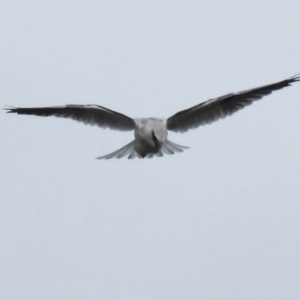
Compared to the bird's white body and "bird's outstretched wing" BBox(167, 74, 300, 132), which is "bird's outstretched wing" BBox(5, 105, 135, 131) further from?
"bird's outstretched wing" BBox(167, 74, 300, 132)

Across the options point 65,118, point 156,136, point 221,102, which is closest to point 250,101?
point 221,102

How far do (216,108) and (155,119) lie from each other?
94 centimetres

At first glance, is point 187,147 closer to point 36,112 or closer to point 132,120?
point 132,120

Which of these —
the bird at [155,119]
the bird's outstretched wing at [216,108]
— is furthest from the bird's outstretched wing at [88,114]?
the bird's outstretched wing at [216,108]

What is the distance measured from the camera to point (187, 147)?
1672cm

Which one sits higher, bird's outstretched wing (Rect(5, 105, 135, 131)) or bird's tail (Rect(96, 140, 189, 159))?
bird's outstretched wing (Rect(5, 105, 135, 131))

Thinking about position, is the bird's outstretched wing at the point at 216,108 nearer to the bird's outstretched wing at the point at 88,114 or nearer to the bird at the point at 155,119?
the bird at the point at 155,119

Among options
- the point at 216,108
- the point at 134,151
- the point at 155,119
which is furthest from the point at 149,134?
the point at 216,108

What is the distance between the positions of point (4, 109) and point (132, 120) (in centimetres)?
179

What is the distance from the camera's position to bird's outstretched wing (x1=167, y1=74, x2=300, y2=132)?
1633cm

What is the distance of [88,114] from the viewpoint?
675 inches

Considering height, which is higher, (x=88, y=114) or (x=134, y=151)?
(x=88, y=114)

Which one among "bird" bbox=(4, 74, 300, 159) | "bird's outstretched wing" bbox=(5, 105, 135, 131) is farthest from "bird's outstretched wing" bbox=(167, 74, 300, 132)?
"bird's outstretched wing" bbox=(5, 105, 135, 131)

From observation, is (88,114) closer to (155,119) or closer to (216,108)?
(155,119)
